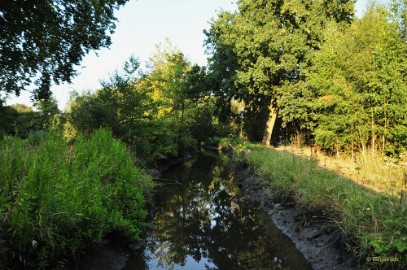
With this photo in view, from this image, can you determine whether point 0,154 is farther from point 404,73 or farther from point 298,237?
point 404,73

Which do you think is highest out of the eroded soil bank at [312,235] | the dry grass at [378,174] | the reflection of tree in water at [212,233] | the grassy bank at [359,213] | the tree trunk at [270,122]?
the tree trunk at [270,122]

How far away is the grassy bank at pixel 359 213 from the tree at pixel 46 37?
501 inches

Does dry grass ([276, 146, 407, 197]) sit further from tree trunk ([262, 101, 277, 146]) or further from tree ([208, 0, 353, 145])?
tree trunk ([262, 101, 277, 146])

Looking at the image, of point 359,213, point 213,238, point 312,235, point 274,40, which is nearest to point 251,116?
point 274,40

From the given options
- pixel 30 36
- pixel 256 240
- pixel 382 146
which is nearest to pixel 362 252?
pixel 256 240

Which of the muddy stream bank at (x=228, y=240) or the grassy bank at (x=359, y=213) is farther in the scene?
the muddy stream bank at (x=228, y=240)

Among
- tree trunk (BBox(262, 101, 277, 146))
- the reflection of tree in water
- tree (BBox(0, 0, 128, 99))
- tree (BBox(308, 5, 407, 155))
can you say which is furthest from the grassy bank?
tree trunk (BBox(262, 101, 277, 146))

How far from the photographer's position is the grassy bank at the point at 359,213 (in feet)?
15.7

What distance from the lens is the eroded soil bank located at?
6.07 metres

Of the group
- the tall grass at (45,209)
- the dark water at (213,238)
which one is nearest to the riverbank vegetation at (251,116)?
the tall grass at (45,209)

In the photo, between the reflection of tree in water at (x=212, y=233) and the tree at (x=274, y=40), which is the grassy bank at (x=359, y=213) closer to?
the reflection of tree in water at (x=212, y=233)

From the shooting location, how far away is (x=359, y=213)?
225 inches

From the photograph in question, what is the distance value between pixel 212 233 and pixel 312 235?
2843 mm

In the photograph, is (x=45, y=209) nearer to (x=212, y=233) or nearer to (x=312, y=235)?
(x=212, y=233)
